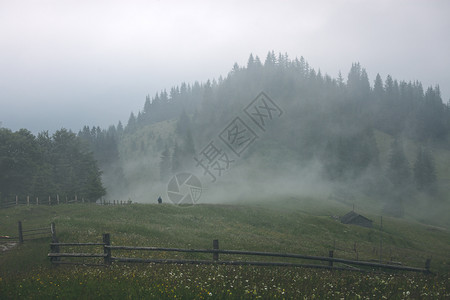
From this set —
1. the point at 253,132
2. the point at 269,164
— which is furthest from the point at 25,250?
the point at 253,132

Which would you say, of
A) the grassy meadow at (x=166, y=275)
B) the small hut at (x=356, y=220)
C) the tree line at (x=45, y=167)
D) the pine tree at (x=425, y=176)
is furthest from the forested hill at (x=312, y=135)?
the grassy meadow at (x=166, y=275)

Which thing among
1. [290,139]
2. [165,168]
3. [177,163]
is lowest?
[165,168]

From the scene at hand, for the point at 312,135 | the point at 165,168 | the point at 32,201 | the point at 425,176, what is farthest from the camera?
the point at 312,135

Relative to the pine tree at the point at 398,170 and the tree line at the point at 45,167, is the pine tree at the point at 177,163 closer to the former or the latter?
the tree line at the point at 45,167

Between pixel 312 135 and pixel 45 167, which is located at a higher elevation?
pixel 312 135

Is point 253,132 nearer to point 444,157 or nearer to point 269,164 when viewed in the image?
point 269,164

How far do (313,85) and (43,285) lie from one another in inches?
7211

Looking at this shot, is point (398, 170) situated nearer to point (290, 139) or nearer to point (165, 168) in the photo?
point (290, 139)

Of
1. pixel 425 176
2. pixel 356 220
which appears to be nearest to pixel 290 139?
pixel 425 176

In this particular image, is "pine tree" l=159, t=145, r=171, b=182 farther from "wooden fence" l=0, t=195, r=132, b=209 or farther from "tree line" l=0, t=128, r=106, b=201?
"wooden fence" l=0, t=195, r=132, b=209

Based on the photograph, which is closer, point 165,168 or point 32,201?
point 32,201

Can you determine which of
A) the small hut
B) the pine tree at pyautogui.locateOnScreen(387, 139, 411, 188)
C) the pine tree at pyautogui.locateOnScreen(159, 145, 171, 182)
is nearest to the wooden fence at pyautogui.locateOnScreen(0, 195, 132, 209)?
the small hut

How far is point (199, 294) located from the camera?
8094mm

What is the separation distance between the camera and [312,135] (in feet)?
454
